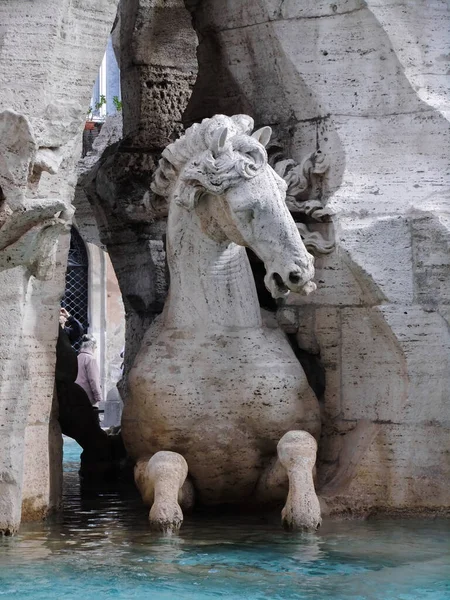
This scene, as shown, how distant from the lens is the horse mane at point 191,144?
785 centimetres

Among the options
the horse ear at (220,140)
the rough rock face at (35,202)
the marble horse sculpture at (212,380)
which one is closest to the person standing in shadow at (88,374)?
the rough rock face at (35,202)

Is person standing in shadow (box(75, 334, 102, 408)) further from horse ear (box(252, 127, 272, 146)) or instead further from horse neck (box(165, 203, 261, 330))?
horse ear (box(252, 127, 272, 146))

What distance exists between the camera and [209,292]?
812 cm

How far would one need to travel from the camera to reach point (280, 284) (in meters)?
→ 7.58

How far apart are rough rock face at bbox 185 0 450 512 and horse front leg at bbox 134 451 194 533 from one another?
799 millimetres

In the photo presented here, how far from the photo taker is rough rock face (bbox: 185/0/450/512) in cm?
837

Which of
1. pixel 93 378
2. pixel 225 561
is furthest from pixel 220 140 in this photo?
pixel 93 378

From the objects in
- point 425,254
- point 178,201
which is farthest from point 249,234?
point 425,254

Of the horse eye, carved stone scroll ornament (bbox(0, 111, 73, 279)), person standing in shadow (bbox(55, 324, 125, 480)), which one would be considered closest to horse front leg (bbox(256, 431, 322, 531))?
the horse eye

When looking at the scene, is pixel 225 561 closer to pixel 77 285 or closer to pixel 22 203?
pixel 22 203

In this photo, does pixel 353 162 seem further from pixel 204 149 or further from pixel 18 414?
pixel 18 414

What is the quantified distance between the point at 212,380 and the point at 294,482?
615 mm

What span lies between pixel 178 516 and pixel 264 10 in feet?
8.78

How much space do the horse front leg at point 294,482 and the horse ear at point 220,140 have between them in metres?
1.31
